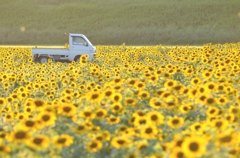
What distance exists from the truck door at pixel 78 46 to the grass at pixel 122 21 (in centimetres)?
2195

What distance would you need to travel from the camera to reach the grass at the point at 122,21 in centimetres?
4275

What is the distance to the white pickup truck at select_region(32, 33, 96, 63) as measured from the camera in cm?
1956

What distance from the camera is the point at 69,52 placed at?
65.3 feet

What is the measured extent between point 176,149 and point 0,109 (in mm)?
4041

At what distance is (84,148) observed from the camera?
13.7 feet

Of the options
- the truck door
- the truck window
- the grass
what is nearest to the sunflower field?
the truck door

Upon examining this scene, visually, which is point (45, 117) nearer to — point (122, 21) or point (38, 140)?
point (38, 140)

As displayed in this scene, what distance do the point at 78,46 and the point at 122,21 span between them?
30789 millimetres

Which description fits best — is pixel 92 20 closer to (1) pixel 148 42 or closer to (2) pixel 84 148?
(1) pixel 148 42

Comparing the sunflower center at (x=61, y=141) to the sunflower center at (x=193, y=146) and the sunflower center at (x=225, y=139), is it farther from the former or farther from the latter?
the sunflower center at (x=225, y=139)

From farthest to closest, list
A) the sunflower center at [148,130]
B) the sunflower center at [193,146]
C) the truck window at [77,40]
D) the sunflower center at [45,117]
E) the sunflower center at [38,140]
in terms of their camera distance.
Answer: the truck window at [77,40], the sunflower center at [45,117], the sunflower center at [148,130], the sunflower center at [38,140], the sunflower center at [193,146]

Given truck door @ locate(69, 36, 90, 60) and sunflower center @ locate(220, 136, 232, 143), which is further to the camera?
truck door @ locate(69, 36, 90, 60)

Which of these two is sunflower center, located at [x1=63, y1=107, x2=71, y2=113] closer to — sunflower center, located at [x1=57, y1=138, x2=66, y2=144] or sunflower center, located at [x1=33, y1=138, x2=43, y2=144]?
sunflower center, located at [x1=57, y1=138, x2=66, y2=144]

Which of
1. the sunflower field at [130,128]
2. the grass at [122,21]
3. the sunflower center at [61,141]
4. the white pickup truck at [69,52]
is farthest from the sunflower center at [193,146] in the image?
the grass at [122,21]
